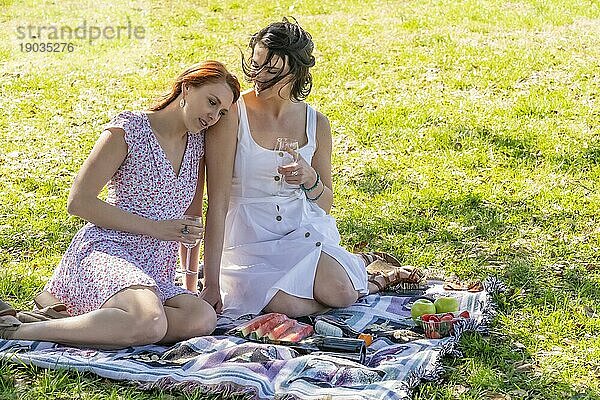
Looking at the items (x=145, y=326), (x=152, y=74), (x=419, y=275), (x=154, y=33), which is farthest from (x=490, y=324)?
(x=154, y=33)

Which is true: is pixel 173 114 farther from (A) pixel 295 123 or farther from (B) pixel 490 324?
(B) pixel 490 324

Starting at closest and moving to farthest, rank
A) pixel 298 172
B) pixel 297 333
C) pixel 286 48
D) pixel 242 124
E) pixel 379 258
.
Result: pixel 297 333, pixel 286 48, pixel 298 172, pixel 242 124, pixel 379 258

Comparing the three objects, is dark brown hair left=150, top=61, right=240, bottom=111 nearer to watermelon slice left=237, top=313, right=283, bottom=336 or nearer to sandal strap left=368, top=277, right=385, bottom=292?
watermelon slice left=237, top=313, right=283, bottom=336

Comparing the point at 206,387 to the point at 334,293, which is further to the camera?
the point at 334,293

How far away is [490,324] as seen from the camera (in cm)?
459

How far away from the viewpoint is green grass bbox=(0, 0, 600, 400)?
14.7 ft

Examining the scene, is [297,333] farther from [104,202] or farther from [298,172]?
[104,202]

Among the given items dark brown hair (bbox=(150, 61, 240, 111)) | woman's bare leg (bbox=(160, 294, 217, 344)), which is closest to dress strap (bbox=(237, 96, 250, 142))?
dark brown hair (bbox=(150, 61, 240, 111))

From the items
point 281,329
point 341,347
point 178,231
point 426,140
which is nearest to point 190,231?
point 178,231

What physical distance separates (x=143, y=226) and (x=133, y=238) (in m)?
0.10

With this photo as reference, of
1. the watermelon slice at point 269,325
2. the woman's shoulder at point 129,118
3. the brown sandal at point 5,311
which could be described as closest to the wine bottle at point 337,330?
the watermelon slice at point 269,325

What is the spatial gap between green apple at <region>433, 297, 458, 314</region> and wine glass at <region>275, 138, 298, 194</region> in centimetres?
99

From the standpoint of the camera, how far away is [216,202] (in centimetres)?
449

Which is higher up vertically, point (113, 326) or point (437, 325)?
point (113, 326)
